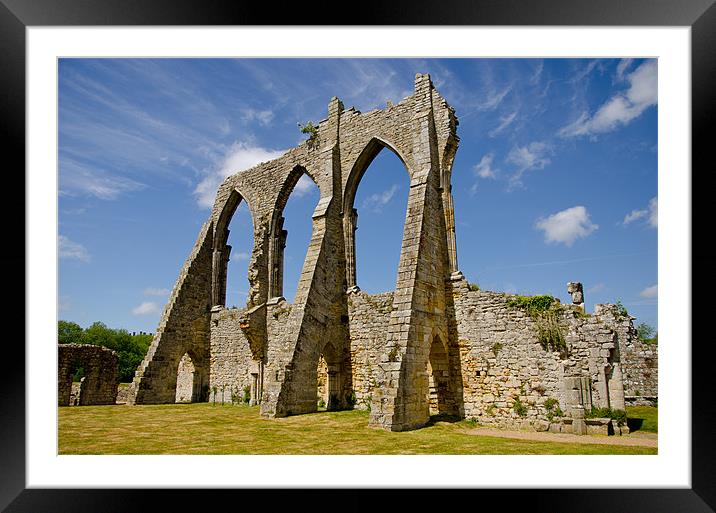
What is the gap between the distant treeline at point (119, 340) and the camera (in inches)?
1382

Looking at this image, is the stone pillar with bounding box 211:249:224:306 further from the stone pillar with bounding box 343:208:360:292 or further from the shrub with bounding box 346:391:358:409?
the shrub with bounding box 346:391:358:409

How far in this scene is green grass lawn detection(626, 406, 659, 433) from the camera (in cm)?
902

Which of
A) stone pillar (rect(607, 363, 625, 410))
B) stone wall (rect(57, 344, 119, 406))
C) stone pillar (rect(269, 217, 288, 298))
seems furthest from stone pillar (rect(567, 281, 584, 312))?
stone wall (rect(57, 344, 119, 406))

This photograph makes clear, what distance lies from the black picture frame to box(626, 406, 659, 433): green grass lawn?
13.8 ft

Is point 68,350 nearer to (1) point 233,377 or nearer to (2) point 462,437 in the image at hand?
(1) point 233,377

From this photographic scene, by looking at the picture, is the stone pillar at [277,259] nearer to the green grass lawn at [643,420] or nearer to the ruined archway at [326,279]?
the ruined archway at [326,279]

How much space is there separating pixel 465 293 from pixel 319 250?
4.13 m

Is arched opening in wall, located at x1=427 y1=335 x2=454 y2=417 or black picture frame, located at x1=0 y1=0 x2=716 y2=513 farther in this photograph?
arched opening in wall, located at x1=427 y1=335 x2=454 y2=417

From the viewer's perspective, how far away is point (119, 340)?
124 ft

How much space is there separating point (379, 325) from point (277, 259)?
4.86 m

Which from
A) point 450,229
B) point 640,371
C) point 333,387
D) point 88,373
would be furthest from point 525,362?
point 88,373
